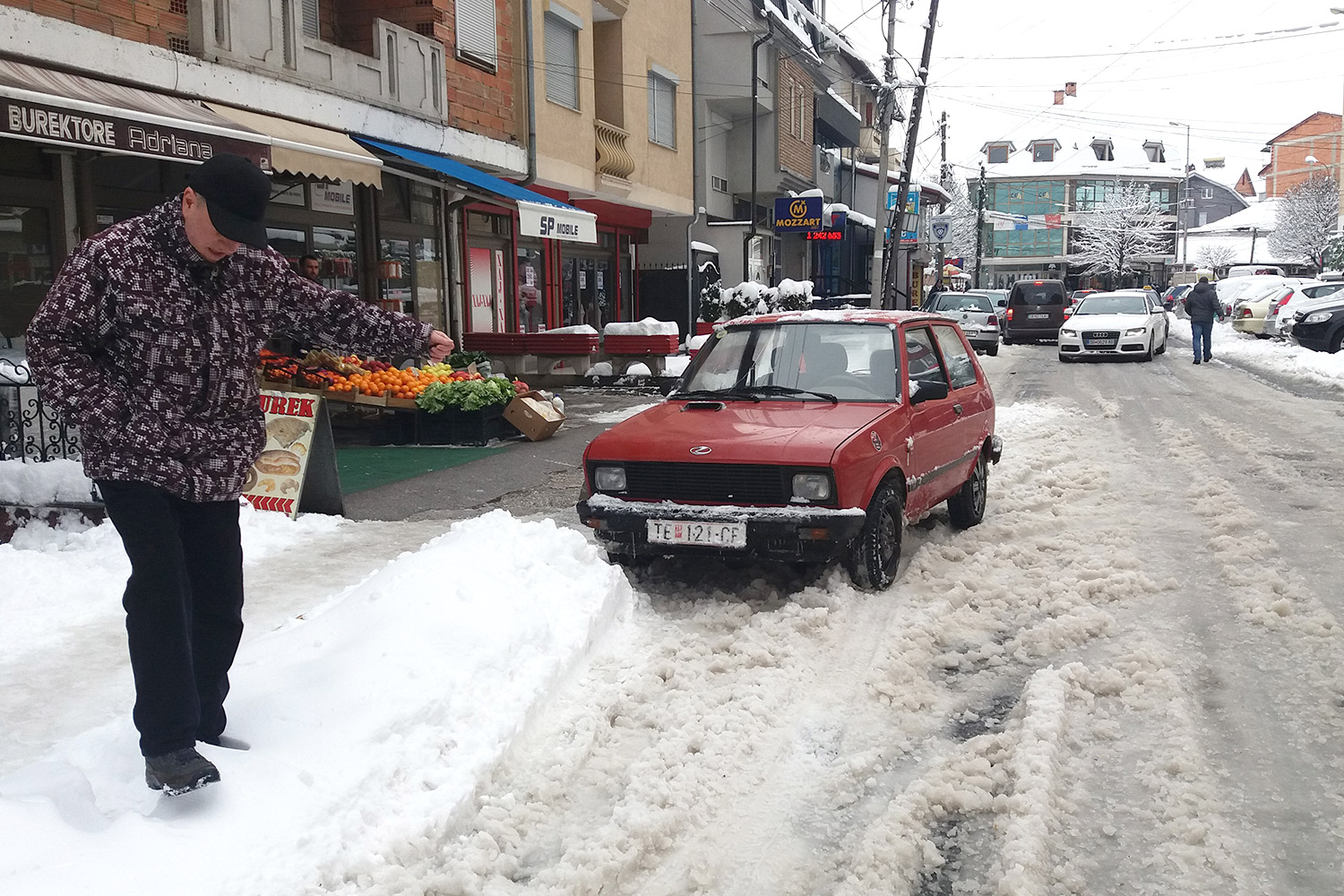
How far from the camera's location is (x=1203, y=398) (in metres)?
16.9

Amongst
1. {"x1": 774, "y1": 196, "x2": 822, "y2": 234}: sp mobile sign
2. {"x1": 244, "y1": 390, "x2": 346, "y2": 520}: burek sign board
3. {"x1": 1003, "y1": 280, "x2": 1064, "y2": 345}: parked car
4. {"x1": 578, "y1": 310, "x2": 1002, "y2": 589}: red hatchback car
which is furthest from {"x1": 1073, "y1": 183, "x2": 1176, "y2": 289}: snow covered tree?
{"x1": 244, "y1": 390, "x2": 346, "y2": 520}: burek sign board

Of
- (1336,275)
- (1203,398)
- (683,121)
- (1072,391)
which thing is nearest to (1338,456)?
(1203,398)

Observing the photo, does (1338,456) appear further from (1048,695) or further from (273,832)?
(273,832)

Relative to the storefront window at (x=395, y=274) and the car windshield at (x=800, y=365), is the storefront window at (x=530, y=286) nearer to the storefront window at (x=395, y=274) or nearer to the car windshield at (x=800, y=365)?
the storefront window at (x=395, y=274)

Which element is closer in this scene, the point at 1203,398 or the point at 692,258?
the point at 1203,398

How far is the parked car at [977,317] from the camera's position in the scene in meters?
28.8

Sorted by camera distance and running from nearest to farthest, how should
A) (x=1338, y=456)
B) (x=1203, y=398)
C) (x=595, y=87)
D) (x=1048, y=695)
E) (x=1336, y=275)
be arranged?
(x=1048, y=695), (x=1338, y=456), (x=1203, y=398), (x=595, y=87), (x=1336, y=275)

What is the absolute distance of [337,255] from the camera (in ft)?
49.9

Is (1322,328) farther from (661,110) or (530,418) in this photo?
(530,418)

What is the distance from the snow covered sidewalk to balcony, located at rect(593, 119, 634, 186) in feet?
54.0

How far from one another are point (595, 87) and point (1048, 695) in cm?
2007

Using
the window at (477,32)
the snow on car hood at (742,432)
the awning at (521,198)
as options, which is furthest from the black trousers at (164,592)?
the window at (477,32)

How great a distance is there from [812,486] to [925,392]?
4.52ft

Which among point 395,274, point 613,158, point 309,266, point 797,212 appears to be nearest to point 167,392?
point 309,266
